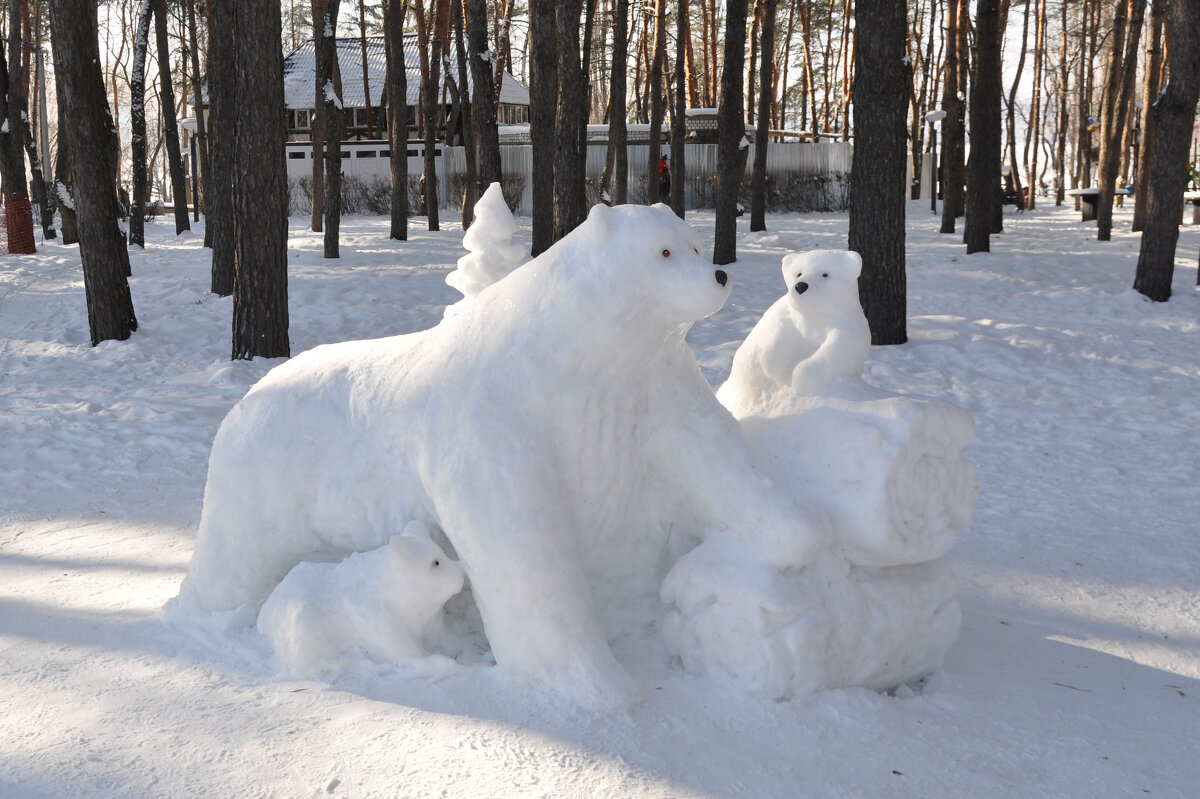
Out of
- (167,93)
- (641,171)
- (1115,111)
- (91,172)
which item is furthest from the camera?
(641,171)

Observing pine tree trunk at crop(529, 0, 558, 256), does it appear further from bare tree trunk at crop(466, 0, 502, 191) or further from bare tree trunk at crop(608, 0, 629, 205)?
bare tree trunk at crop(466, 0, 502, 191)

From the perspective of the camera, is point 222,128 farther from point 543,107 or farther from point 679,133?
point 679,133

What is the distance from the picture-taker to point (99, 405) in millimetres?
7242

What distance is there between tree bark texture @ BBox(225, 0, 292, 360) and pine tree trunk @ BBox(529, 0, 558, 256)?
2.96m

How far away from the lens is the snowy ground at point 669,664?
263cm

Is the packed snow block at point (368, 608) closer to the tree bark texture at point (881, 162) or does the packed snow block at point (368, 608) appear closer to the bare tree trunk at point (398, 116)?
the tree bark texture at point (881, 162)

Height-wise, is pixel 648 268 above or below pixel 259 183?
below

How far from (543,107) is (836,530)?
8.62 metres

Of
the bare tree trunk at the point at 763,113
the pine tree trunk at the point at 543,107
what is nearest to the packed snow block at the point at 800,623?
the pine tree trunk at the point at 543,107

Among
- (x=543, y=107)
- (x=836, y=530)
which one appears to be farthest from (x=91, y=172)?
(x=836, y=530)

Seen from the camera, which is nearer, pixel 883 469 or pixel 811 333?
pixel 883 469

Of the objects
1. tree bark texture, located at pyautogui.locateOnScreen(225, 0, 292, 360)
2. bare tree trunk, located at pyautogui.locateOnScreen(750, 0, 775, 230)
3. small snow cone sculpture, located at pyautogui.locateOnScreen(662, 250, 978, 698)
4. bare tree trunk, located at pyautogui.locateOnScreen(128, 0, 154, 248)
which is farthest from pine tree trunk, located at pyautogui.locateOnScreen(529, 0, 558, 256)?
small snow cone sculpture, located at pyautogui.locateOnScreen(662, 250, 978, 698)

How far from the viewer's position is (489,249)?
3775 millimetres

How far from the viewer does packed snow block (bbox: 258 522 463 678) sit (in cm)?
290
